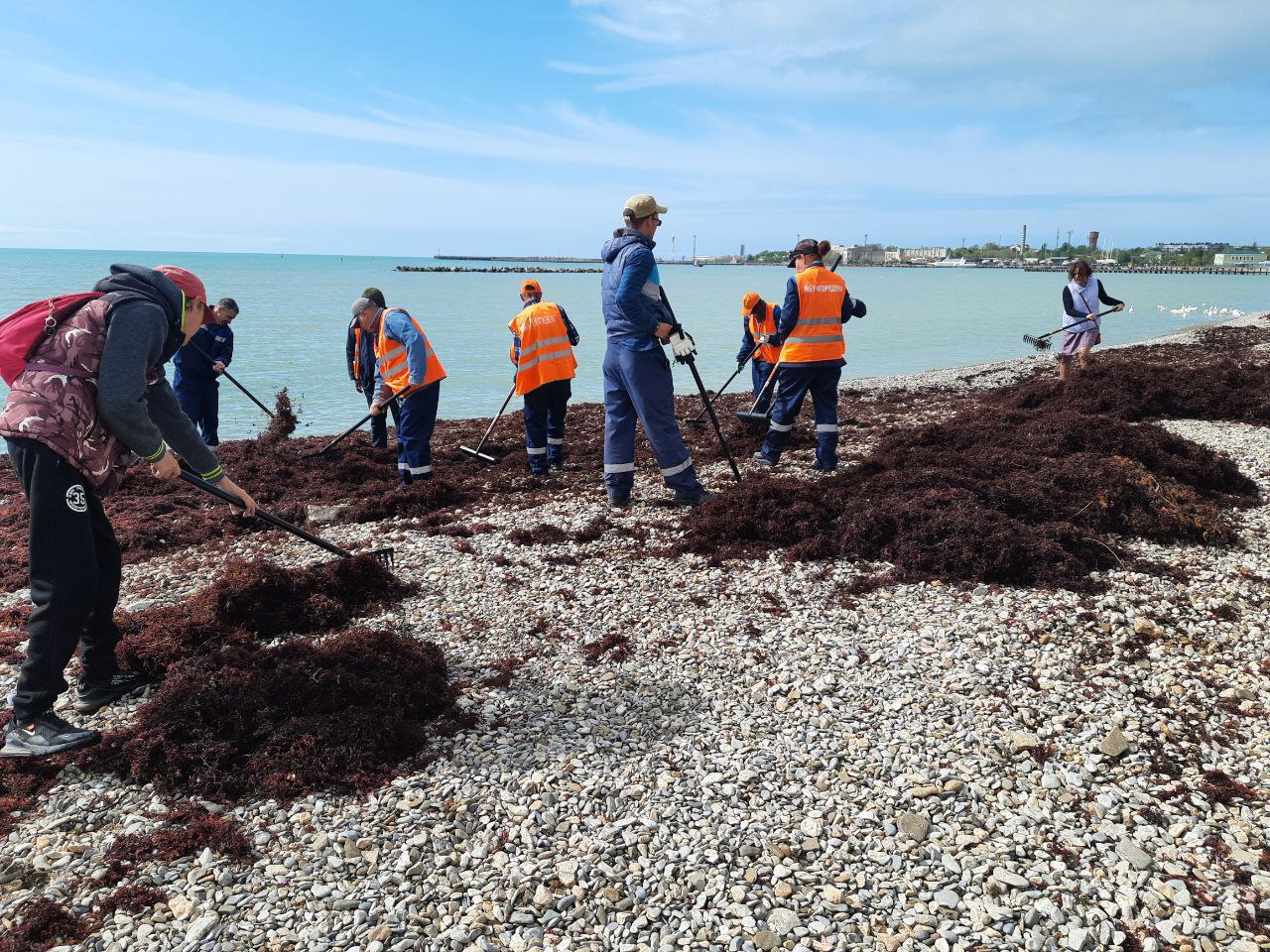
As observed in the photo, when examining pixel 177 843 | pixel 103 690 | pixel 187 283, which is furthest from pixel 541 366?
pixel 177 843

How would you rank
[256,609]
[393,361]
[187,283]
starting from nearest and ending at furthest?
[187,283], [256,609], [393,361]

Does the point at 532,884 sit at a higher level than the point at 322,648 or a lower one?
lower

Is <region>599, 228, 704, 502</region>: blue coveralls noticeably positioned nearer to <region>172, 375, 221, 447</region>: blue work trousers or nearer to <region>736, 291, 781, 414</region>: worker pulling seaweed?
<region>736, 291, 781, 414</region>: worker pulling seaweed

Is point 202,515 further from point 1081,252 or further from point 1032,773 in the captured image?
point 1081,252

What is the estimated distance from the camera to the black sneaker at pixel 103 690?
4.00 meters

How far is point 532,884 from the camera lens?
115 inches

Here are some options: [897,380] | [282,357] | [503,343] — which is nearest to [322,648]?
[897,380]

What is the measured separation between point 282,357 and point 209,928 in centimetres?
2478

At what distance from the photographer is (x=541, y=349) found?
8883 mm

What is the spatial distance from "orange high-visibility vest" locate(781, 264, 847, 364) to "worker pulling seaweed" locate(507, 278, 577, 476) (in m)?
2.50

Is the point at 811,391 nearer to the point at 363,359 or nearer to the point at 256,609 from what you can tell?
the point at 363,359

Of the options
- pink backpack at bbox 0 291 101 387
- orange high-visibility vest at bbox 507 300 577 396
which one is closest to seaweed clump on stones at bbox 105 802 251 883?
pink backpack at bbox 0 291 101 387

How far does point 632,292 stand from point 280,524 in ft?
10.9

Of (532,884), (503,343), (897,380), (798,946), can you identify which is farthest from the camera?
(503,343)
